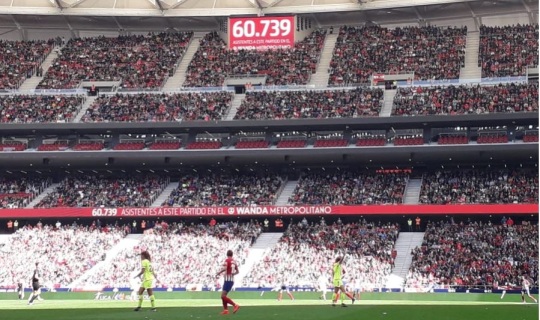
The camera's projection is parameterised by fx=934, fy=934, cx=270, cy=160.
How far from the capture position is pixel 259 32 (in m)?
79.4

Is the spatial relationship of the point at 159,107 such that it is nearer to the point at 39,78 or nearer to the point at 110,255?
the point at 39,78

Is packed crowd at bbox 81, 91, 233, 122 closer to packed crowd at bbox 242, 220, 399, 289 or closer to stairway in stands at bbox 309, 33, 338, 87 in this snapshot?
stairway in stands at bbox 309, 33, 338, 87

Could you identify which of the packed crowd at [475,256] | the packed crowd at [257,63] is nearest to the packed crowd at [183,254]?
the packed crowd at [475,256]

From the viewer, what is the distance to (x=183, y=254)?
205ft

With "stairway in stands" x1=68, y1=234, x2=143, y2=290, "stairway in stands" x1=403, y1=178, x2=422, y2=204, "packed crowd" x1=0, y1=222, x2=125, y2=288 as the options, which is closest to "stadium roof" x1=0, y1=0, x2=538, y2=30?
"stairway in stands" x1=403, y1=178, x2=422, y2=204

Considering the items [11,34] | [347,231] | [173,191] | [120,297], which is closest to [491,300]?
[347,231]

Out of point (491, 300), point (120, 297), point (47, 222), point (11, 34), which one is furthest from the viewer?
point (11, 34)

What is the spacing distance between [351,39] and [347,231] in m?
24.2

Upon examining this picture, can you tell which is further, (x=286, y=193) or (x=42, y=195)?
(x=42, y=195)

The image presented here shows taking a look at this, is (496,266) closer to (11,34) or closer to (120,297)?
(120,297)

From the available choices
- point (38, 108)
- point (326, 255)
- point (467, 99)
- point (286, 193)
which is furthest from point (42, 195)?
point (467, 99)

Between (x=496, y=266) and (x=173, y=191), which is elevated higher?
(x=173, y=191)

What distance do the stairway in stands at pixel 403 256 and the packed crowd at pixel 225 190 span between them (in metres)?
10.7

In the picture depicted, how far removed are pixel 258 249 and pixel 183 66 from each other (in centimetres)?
2598
